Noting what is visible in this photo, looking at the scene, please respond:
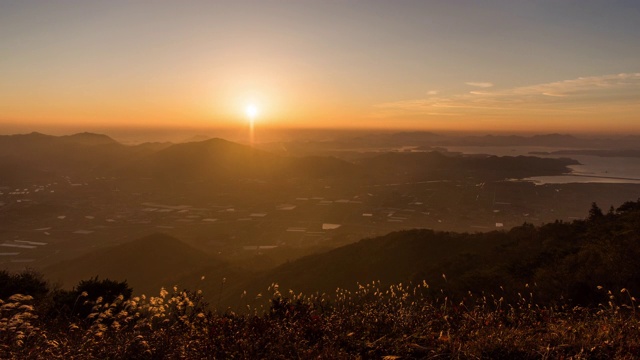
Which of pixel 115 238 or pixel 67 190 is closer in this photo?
pixel 115 238

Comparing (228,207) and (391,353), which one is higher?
(391,353)

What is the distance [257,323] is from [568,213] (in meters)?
158

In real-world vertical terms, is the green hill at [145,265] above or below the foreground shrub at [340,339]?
below

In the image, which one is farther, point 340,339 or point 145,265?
point 145,265

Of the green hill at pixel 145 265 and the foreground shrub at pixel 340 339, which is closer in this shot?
the foreground shrub at pixel 340 339

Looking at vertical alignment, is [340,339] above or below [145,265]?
above

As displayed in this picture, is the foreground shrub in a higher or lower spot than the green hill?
higher

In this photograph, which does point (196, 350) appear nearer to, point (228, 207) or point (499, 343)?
point (499, 343)

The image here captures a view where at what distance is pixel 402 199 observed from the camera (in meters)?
174

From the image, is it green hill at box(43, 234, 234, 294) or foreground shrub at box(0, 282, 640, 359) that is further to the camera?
green hill at box(43, 234, 234, 294)

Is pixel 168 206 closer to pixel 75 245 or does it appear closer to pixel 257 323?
pixel 75 245

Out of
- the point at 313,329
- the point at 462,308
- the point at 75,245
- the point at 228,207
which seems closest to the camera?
the point at 313,329

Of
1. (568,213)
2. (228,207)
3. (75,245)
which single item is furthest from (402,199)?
(75,245)

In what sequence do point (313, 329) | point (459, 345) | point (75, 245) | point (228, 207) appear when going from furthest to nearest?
point (228, 207)
point (75, 245)
point (313, 329)
point (459, 345)
